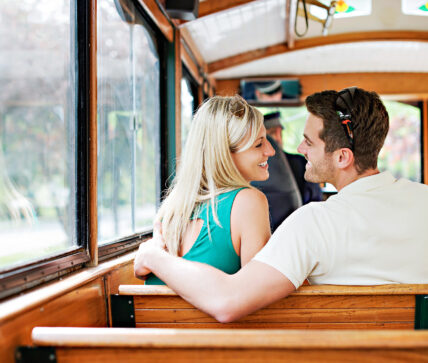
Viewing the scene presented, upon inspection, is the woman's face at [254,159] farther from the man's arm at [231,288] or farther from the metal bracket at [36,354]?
the metal bracket at [36,354]

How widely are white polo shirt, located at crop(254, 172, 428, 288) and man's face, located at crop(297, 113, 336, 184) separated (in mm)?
259

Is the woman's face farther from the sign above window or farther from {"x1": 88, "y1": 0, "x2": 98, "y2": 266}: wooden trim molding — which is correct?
the sign above window

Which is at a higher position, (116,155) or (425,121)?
(425,121)

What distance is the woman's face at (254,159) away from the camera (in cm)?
170

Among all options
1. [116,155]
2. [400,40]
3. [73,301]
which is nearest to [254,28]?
[400,40]

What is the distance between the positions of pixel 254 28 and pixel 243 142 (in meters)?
2.70

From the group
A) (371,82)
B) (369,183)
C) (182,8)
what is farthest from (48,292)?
(371,82)

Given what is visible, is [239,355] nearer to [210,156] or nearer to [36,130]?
[210,156]

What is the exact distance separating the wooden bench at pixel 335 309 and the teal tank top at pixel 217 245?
0.22 m

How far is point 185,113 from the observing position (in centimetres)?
443

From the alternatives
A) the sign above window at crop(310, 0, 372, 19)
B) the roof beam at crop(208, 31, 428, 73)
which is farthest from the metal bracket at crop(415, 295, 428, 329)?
the roof beam at crop(208, 31, 428, 73)

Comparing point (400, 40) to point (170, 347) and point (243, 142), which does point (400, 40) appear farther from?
point (170, 347)

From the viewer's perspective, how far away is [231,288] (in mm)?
1196

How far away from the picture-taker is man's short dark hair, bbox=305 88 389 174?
153 cm
